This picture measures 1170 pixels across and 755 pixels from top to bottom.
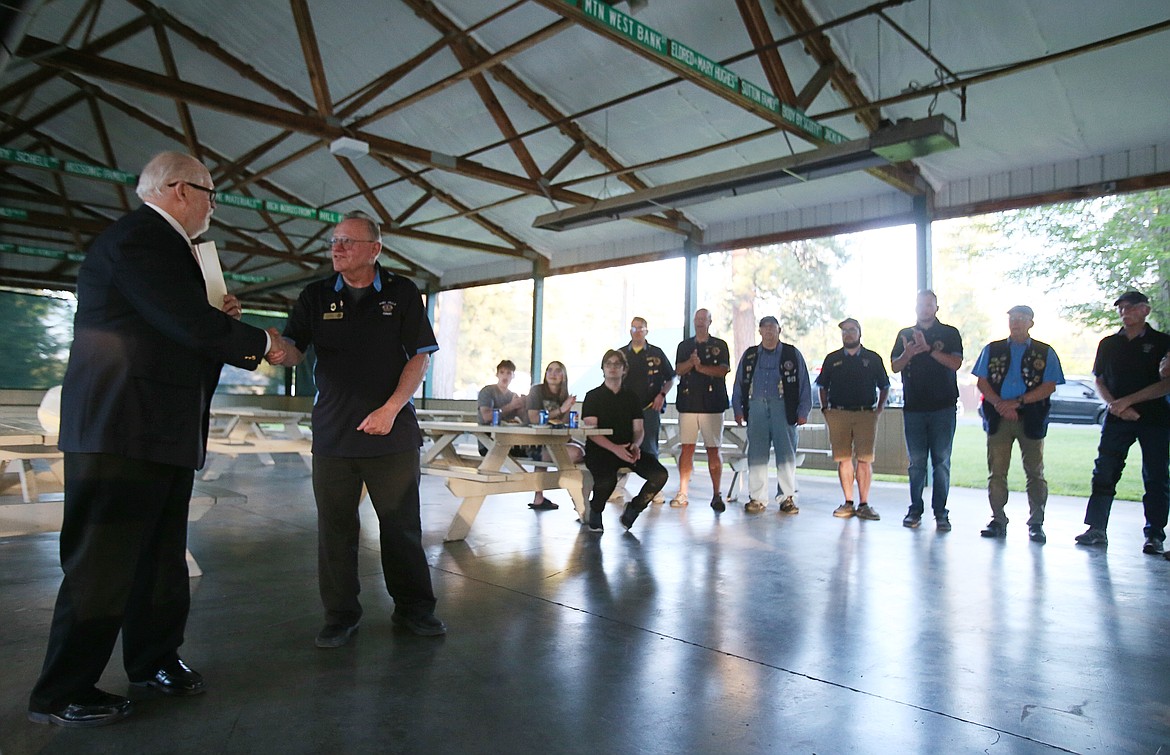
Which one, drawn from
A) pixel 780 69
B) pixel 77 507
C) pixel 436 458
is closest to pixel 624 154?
pixel 780 69

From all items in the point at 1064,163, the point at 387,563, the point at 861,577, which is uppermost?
the point at 1064,163

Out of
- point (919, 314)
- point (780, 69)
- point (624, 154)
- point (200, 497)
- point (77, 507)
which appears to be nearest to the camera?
point (77, 507)

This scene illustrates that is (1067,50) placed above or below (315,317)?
above

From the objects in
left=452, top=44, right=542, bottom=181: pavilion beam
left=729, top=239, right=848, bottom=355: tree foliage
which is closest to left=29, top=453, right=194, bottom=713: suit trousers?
left=452, top=44, right=542, bottom=181: pavilion beam

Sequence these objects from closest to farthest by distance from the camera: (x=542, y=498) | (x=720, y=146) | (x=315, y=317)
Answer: (x=315, y=317), (x=542, y=498), (x=720, y=146)

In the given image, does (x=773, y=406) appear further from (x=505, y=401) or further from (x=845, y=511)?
(x=505, y=401)

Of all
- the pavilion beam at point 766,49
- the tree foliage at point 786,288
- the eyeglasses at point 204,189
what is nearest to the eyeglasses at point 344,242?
the eyeglasses at point 204,189

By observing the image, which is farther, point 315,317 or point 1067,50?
point 1067,50

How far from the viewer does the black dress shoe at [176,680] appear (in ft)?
6.76

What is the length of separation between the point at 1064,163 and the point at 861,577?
570cm

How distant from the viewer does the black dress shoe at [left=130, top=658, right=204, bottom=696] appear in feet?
6.76

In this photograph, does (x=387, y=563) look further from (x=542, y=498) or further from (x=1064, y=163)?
(x=1064, y=163)

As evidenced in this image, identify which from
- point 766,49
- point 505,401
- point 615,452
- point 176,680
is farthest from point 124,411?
point 766,49

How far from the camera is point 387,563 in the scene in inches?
104
